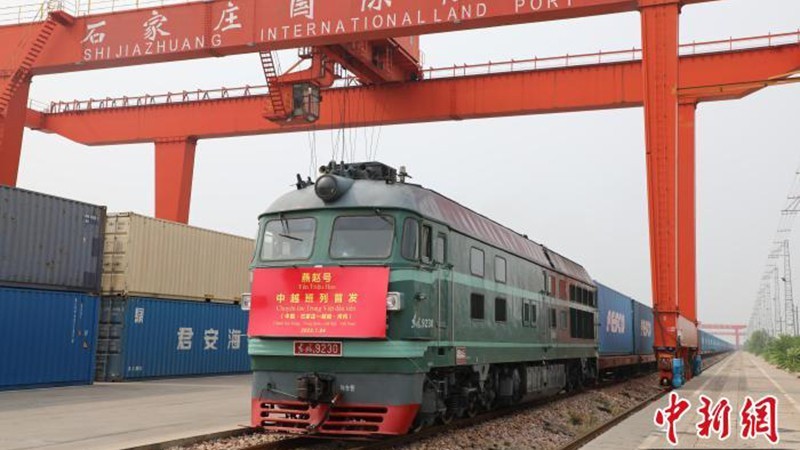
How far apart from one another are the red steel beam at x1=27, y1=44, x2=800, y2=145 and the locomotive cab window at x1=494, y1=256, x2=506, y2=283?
12.7 metres

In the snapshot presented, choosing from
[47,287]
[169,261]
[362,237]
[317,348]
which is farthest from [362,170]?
[169,261]

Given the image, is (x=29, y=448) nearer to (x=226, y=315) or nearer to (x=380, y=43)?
(x=226, y=315)

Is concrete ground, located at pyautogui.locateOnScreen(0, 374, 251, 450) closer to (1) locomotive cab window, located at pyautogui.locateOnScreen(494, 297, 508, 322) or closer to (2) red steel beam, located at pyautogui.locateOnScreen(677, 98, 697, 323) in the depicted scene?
(1) locomotive cab window, located at pyautogui.locateOnScreen(494, 297, 508, 322)

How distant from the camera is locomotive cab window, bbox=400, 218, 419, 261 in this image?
10062 millimetres

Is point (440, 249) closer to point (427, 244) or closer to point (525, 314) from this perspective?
point (427, 244)

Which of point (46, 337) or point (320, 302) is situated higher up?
point (320, 302)

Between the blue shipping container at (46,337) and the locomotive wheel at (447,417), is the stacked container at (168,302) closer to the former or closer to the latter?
the blue shipping container at (46,337)

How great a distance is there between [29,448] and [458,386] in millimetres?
6577

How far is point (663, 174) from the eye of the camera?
22734 mm

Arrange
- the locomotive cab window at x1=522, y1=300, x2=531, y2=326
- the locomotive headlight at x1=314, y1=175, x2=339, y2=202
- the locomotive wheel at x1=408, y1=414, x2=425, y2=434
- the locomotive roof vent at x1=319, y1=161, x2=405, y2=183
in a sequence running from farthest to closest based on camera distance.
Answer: the locomotive cab window at x1=522, y1=300, x2=531, y2=326, the locomotive roof vent at x1=319, y1=161, x2=405, y2=183, the locomotive wheel at x1=408, y1=414, x2=425, y2=434, the locomotive headlight at x1=314, y1=175, x2=339, y2=202

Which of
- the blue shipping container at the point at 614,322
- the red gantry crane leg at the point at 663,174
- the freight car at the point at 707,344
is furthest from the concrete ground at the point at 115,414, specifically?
the freight car at the point at 707,344

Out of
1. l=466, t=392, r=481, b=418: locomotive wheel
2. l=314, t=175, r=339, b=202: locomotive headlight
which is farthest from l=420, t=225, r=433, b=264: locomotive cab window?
l=466, t=392, r=481, b=418: locomotive wheel

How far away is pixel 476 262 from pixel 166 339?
1388 centimetres

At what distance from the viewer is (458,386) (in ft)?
39.8
